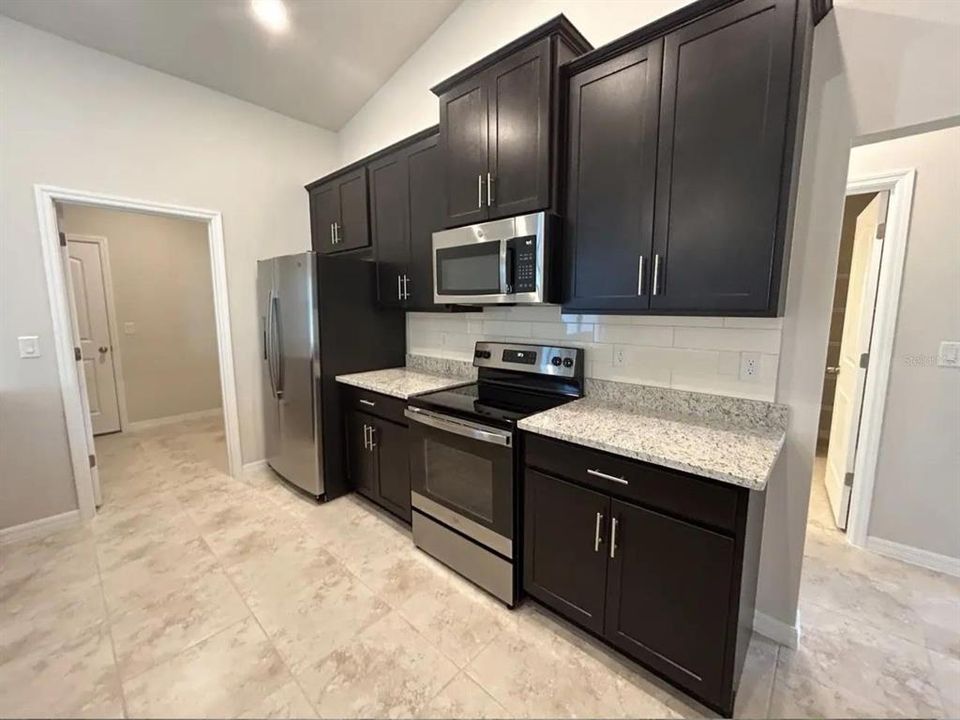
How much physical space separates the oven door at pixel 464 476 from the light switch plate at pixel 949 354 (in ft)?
7.32

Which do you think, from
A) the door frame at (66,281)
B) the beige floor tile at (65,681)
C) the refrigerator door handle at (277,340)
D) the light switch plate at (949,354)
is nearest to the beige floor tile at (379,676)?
the beige floor tile at (65,681)

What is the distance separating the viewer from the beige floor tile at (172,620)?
158 cm

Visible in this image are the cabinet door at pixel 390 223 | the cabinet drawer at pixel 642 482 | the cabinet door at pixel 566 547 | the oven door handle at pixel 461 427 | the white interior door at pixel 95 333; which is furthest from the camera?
the white interior door at pixel 95 333

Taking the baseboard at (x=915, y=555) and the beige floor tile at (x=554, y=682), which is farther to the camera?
the baseboard at (x=915, y=555)

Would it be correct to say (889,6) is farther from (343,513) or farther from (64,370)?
(64,370)

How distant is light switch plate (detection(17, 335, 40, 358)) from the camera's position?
7.68 feet

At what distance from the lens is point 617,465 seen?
1.42 meters

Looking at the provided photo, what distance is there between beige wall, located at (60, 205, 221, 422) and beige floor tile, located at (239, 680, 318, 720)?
3969 millimetres

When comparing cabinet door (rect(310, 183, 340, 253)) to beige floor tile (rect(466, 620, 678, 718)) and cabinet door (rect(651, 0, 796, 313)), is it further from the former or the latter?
beige floor tile (rect(466, 620, 678, 718))

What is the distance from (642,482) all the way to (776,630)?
1042 mm

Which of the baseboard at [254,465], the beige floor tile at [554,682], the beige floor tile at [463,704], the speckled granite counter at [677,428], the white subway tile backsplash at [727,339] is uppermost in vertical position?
the white subway tile backsplash at [727,339]

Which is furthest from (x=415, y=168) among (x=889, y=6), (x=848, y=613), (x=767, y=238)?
(x=848, y=613)

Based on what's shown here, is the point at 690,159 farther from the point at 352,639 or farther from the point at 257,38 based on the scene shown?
the point at 257,38

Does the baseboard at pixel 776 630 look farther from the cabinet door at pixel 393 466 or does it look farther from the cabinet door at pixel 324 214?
the cabinet door at pixel 324 214
